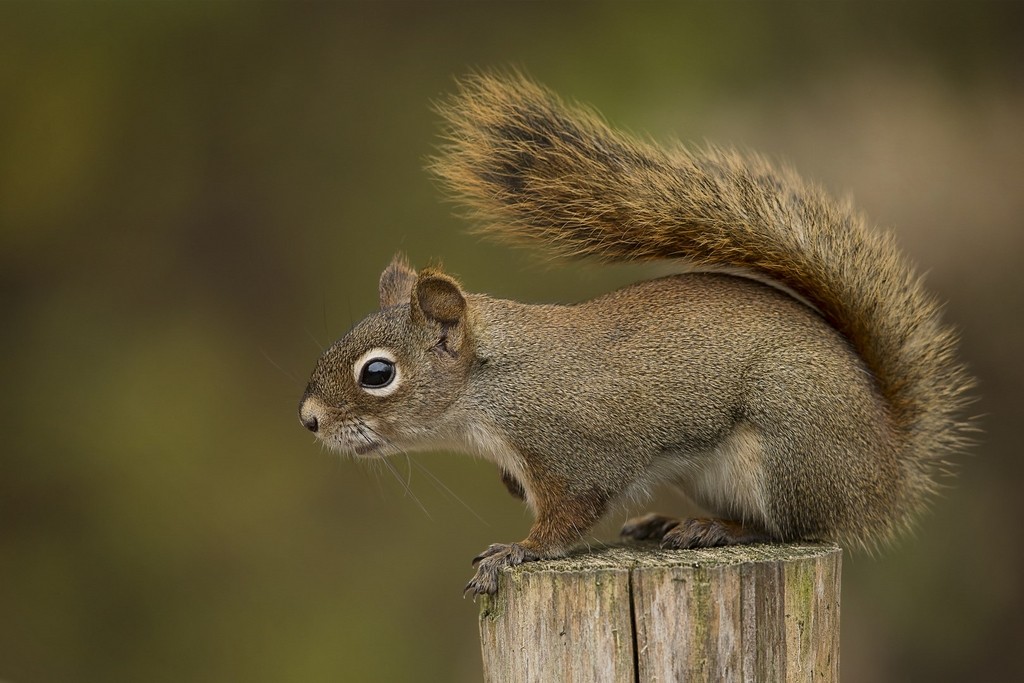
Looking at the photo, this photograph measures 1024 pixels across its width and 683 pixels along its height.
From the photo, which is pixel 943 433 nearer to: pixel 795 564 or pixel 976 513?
pixel 795 564

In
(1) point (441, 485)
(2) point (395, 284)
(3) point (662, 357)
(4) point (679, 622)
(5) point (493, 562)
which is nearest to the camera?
(4) point (679, 622)

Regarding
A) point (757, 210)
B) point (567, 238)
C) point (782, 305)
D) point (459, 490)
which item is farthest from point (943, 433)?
point (459, 490)

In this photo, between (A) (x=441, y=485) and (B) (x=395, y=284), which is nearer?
(B) (x=395, y=284)

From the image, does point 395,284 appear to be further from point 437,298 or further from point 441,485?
point 441,485

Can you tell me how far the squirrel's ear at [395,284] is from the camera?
267 centimetres

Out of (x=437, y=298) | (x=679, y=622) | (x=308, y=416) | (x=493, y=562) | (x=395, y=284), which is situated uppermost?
(x=395, y=284)

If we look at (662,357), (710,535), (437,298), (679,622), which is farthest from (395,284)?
(679,622)

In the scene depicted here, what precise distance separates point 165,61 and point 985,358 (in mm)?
3752

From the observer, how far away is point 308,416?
2.37m

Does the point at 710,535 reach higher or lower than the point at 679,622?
higher

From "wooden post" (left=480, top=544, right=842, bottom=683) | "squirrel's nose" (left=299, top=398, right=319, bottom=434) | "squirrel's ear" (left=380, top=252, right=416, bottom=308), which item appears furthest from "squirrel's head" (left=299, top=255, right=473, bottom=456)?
"wooden post" (left=480, top=544, right=842, bottom=683)

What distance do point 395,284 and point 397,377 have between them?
361mm

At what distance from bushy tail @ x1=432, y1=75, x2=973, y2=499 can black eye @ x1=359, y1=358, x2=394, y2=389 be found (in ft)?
1.23

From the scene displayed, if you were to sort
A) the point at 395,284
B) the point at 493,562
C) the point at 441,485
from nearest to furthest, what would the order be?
1. the point at 493,562
2. the point at 395,284
3. the point at 441,485
